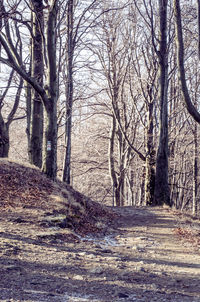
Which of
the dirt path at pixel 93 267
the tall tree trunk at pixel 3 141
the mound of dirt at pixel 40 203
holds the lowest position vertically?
the dirt path at pixel 93 267

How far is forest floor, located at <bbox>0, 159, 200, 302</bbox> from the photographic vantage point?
4.34 metres

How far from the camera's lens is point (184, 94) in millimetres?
10109

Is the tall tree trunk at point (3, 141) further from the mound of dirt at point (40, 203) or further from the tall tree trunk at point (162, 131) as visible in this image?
the tall tree trunk at point (162, 131)

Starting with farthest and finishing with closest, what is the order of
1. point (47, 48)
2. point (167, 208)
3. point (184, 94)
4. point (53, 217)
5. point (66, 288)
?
point (167, 208) → point (47, 48) → point (184, 94) → point (53, 217) → point (66, 288)

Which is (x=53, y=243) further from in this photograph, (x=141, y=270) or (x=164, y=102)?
(x=164, y=102)

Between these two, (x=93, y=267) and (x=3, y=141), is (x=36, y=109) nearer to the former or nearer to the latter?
(x=3, y=141)

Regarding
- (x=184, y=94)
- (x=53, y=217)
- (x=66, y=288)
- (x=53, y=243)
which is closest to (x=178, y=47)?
(x=184, y=94)

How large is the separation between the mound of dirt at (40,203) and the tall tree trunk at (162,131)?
3972 millimetres

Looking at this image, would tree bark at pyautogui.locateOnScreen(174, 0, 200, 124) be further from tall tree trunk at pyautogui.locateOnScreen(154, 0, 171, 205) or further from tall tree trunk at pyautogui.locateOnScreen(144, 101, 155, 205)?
tall tree trunk at pyautogui.locateOnScreen(144, 101, 155, 205)

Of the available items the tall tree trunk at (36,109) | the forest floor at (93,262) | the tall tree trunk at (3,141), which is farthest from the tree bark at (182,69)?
the tall tree trunk at (3,141)

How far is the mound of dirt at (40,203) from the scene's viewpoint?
823cm

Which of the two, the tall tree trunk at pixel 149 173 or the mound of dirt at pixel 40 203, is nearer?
the mound of dirt at pixel 40 203

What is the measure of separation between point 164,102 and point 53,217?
8.73 meters

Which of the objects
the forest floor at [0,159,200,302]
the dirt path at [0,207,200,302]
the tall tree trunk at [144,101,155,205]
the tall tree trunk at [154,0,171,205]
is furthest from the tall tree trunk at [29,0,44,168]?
the dirt path at [0,207,200,302]
